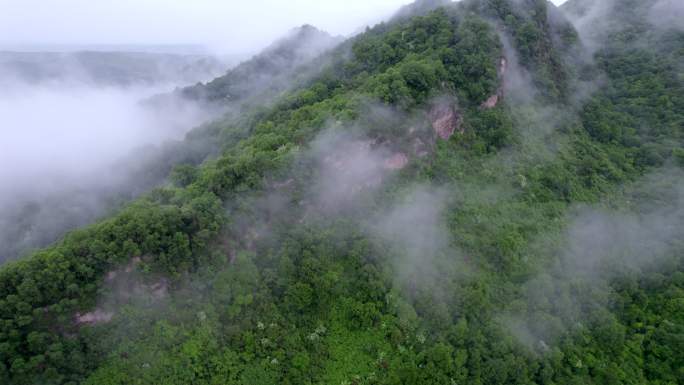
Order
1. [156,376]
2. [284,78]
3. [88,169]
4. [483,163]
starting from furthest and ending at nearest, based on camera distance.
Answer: [284,78]
[88,169]
[483,163]
[156,376]

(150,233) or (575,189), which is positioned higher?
(150,233)

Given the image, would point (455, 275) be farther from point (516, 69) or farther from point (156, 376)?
point (516, 69)

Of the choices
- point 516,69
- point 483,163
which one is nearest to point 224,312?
point 483,163

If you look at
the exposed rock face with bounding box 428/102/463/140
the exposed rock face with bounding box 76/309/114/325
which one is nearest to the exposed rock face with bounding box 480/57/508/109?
the exposed rock face with bounding box 428/102/463/140

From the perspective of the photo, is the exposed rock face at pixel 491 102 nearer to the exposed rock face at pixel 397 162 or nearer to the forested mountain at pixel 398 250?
the forested mountain at pixel 398 250

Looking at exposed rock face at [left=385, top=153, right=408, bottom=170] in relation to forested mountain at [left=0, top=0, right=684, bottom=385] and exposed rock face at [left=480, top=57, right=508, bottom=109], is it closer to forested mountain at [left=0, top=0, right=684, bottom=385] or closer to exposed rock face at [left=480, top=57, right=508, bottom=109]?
forested mountain at [left=0, top=0, right=684, bottom=385]

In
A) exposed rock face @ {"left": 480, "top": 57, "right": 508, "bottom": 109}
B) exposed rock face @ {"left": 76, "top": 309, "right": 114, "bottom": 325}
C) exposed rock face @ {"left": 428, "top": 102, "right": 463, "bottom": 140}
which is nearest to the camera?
exposed rock face @ {"left": 76, "top": 309, "right": 114, "bottom": 325}

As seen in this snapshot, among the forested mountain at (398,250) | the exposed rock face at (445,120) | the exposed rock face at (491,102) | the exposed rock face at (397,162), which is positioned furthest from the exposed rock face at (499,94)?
the exposed rock face at (397,162)
